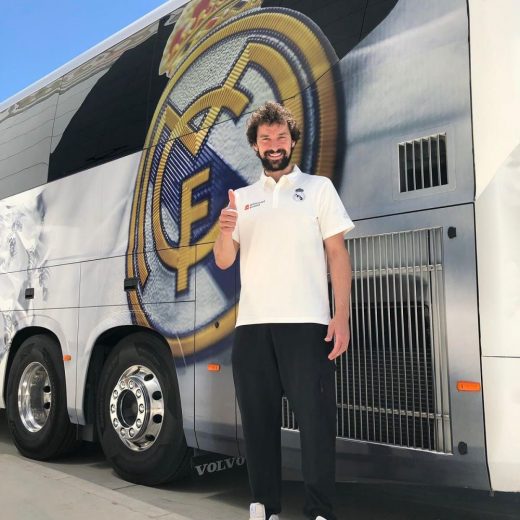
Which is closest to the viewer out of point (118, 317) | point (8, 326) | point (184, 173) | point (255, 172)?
point (255, 172)

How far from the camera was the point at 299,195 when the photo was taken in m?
3.22

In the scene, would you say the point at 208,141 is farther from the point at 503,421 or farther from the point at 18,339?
the point at 18,339

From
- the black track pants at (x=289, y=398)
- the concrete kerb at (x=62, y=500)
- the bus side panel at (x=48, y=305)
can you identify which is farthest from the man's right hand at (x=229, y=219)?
the bus side panel at (x=48, y=305)

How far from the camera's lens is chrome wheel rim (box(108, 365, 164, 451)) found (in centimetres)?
459

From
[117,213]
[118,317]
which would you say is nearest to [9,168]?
[117,213]

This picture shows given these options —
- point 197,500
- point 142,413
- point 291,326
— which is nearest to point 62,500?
point 142,413

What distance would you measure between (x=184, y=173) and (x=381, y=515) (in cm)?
267

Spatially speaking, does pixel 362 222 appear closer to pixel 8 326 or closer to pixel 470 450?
→ pixel 470 450

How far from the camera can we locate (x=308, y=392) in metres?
3.06

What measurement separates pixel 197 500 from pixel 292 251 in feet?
7.60

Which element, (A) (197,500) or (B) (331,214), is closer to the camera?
(B) (331,214)

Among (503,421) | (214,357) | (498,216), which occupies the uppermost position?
(498,216)

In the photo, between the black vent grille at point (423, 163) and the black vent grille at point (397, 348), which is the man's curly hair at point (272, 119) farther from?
the black vent grille at point (397, 348)

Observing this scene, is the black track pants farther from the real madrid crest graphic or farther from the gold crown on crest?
the gold crown on crest
